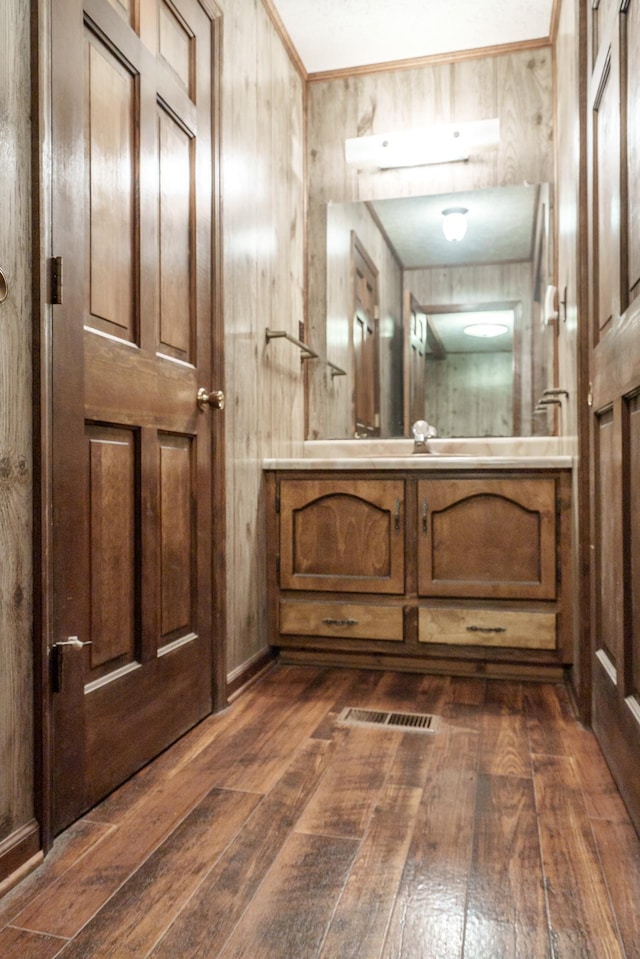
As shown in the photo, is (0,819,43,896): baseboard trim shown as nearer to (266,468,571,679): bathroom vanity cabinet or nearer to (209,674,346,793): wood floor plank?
(209,674,346,793): wood floor plank

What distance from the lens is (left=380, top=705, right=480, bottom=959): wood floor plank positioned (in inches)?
39.7

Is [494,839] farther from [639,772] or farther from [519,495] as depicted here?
[519,495]

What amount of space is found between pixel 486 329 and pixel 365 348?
51 centimetres

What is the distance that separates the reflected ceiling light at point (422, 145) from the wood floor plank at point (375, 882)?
8.18 feet

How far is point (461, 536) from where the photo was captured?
236 centimetres

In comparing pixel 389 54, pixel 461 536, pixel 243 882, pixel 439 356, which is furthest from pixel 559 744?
pixel 389 54

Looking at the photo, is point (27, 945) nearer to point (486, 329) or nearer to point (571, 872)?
point (571, 872)

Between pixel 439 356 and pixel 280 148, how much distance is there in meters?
1.03

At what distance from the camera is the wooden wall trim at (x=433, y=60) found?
2.83 meters

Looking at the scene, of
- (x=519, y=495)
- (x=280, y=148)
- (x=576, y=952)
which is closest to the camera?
(x=576, y=952)

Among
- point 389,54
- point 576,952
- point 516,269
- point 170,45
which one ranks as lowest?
point 576,952

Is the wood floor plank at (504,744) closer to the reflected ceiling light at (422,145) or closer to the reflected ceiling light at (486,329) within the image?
the reflected ceiling light at (486,329)

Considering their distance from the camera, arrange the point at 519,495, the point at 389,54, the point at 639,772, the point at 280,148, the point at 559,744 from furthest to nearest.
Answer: the point at 389,54
the point at 280,148
the point at 519,495
the point at 559,744
the point at 639,772

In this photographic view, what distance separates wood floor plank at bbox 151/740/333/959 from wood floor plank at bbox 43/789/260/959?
2 centimetres
